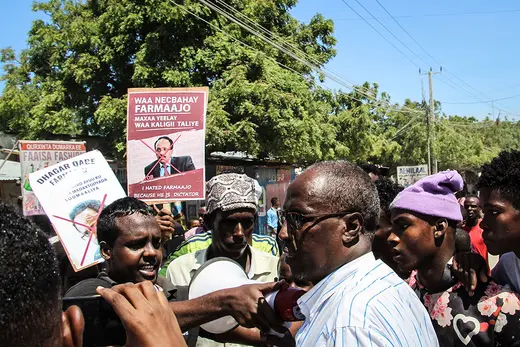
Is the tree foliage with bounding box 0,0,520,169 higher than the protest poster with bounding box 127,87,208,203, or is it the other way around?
the tree foliage with bounding box 0,0,520,169

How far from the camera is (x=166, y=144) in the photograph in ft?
16.1

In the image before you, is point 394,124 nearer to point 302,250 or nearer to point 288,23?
point 288,23

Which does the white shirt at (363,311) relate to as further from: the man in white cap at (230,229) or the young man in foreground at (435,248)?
the man in white cap at (230,229)

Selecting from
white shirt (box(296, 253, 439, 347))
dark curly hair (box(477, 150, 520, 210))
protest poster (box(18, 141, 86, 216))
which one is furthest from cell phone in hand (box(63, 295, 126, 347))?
protest poster (box(18, 141, 86, 216))

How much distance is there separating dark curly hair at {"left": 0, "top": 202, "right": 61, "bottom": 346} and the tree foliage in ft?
40.8

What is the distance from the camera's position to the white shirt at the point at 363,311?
1338mm

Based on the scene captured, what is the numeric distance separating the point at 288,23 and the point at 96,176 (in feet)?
49.8

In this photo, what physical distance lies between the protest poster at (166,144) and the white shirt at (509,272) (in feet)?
9.43

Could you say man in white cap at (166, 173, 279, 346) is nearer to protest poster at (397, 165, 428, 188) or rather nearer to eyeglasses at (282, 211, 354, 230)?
eyeglasses at (282, 211, 354, 230)

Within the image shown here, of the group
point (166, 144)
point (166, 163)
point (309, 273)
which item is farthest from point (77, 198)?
point (309, 273)

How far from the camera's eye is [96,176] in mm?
4160

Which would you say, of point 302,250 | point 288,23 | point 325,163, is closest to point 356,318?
point 302,250

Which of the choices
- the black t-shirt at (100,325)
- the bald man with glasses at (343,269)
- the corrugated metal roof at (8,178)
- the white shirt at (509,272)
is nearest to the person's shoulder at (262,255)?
the white shirt at (509,272)

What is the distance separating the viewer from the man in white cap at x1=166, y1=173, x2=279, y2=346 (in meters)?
3.10
